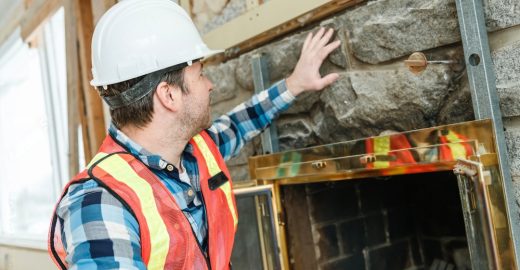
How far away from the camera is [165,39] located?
1483mm

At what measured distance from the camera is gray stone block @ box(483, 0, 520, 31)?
115cm

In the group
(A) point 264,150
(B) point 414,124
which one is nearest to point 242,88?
(A) point 264,150

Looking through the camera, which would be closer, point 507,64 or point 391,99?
point 507,64

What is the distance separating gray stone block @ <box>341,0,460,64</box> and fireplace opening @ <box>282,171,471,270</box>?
672mm

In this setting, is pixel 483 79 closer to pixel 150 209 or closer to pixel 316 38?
pixel 316 38

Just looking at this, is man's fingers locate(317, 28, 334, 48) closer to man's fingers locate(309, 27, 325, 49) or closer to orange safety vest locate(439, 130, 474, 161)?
man's fingers locate(309, 27, 325, 49)

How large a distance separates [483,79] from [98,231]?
3.46 feet

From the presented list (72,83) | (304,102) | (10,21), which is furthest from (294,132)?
(10,21)

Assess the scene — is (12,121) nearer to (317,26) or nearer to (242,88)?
(242,88)

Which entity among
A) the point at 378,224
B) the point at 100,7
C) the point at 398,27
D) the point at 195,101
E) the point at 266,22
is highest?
the point at 100,7

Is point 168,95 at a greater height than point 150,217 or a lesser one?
greater

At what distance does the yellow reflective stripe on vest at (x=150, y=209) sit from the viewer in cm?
123

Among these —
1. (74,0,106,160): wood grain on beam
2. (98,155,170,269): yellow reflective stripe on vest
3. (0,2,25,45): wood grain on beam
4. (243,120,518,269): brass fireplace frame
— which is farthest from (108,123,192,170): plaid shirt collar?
(0,2,25,45): wood grain on beam

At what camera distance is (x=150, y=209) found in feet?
4.09
